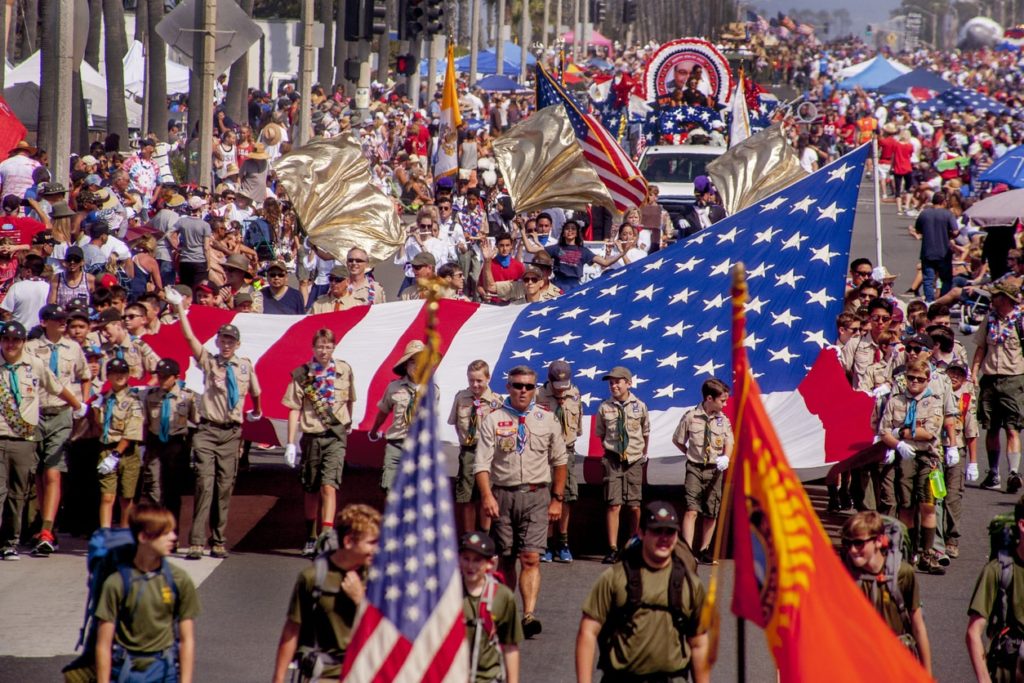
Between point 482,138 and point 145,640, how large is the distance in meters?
27.0

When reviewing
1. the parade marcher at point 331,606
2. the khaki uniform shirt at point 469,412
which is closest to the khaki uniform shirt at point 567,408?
the khaki uniform shirt at point 469,412

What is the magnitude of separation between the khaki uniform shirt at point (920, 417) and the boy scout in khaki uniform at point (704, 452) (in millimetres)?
1109

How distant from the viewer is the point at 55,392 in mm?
12109

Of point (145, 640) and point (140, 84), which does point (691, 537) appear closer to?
point (145, 640)

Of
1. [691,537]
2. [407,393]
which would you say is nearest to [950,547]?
[691,537]

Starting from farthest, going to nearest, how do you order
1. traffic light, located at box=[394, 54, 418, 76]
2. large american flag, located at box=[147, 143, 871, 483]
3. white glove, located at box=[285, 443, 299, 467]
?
traffic light, located at box=[394, 54, 418, 76]
large american flag, located at box=[147, 143, 871, 483]
white glove, located at box=[285, 443, 299, 467]

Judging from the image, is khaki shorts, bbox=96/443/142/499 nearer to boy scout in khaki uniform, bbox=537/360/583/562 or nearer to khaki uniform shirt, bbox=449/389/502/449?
khaki uniform shirt, bbox=449/389/502/449

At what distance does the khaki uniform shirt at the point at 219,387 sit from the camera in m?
12.2

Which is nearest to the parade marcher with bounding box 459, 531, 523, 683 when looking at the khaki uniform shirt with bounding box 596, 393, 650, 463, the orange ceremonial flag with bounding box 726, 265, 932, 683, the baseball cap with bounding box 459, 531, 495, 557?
the baseball cap with bounding box 459, 531, 495, 557

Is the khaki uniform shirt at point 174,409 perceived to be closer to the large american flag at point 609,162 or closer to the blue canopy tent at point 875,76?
the large american flag at point 609,162

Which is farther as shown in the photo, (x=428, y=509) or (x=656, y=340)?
(x=656, y=340)

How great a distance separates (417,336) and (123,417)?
258cm

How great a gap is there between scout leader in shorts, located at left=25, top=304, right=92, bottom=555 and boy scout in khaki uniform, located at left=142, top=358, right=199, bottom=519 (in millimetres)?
553

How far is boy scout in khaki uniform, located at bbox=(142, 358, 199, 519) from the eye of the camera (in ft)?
39.8
